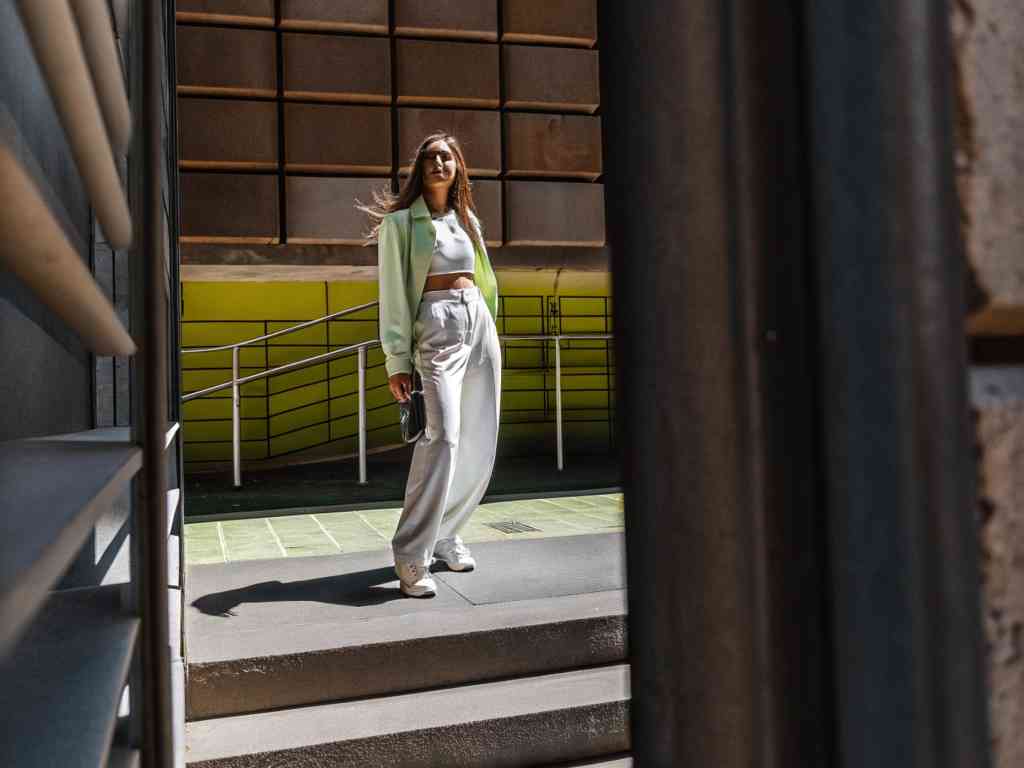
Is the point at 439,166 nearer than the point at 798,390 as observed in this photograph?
No

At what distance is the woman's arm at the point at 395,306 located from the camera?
223 cm

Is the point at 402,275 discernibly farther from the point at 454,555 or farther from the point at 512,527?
the point at 512,527

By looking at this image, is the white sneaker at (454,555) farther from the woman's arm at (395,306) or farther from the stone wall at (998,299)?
the stone wall at (998,299)

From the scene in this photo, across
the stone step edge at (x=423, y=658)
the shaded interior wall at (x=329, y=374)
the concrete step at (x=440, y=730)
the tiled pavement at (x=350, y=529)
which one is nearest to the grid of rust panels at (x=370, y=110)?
the shaded interior wall at (x=329, y=374)

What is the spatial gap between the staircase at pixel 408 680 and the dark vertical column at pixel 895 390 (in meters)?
1.37

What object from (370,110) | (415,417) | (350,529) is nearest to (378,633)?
(415,417)

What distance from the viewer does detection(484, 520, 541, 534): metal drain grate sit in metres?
3.12

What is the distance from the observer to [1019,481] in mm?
367

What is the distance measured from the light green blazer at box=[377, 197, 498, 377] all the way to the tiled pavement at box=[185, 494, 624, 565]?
0.81 m

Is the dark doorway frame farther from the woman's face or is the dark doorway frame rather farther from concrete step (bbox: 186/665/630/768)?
the woman's face

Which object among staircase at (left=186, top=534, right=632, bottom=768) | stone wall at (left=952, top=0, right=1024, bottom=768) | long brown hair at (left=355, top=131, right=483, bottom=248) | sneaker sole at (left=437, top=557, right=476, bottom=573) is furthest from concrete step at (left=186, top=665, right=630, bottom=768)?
stone wall at (left=952, top=0, right=1024, bottom=768)

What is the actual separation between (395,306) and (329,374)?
4548mm

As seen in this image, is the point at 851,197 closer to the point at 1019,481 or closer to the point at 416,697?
the point at 1019,481

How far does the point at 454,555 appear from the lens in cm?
239
